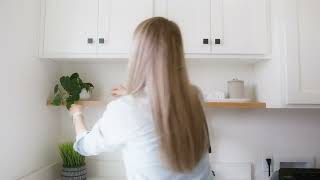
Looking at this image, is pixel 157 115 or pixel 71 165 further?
pixel 71 165

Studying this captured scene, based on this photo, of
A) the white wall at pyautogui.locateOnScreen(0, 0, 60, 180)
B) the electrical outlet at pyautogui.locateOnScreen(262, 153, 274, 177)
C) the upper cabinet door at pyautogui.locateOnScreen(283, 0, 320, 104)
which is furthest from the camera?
the electrical outlet at pyautogui.locateOnScreen(262, 153, 274, 177)

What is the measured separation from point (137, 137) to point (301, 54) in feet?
3.88

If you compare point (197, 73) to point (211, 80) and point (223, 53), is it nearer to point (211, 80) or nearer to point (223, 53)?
point (211, 80)

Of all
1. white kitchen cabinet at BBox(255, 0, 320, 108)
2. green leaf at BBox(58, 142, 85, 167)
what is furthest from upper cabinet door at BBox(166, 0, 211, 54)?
green leaf at BBox(58, 142, 85, 167)

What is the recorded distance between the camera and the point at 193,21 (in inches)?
69.5

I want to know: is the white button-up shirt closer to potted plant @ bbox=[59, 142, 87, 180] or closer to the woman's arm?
the woman's arm

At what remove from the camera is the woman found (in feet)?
3.07

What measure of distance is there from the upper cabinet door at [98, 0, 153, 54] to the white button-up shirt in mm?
854

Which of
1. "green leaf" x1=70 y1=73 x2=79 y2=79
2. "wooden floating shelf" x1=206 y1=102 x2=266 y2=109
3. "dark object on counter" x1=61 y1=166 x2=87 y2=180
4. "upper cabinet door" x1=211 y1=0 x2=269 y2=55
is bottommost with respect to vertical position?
"dark object on counter" x1=61 y1=166 x2=87 y2=180

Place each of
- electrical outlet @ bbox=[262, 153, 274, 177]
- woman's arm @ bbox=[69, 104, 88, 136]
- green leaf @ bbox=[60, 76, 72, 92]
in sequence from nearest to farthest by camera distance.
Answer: woman's arm @ bbox=[69, 104, 88, 136], green leaf @ bbox=[60, 76, 72, 92], electrical outlet @ bbox=[262, 153, 274, 177]

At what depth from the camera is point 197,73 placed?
2.08 m

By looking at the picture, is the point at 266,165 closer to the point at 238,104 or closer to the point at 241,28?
the point at 238,104

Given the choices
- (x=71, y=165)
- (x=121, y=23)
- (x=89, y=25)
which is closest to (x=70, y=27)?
(x=89, y=25)

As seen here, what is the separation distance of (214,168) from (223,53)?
2.64 ft
